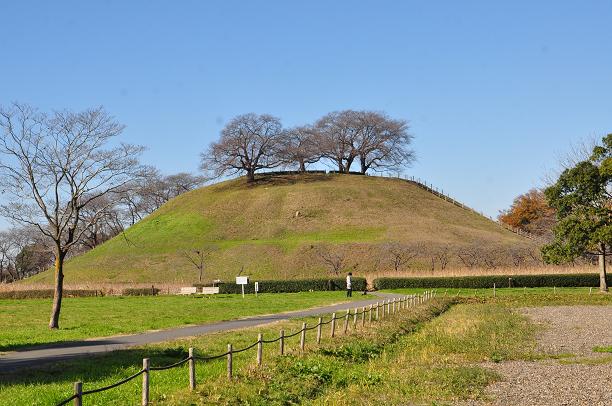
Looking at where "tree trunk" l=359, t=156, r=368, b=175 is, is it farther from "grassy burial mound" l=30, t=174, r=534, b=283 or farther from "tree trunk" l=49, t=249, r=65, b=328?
"tree trunk" l=49, t=249, r=65, b=328

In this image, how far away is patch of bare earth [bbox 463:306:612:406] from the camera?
13.8 m

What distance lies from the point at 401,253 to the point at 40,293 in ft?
150

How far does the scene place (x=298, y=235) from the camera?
10100 centimetres

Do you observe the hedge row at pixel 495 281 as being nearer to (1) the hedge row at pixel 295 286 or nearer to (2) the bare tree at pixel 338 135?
(1) the hedge row at pixel 295 286

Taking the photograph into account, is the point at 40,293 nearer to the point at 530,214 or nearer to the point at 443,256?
the point at 443,256

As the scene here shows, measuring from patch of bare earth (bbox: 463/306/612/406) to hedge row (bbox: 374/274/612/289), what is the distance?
3593 cm

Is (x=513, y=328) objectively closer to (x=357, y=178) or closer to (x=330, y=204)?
(x=330, y=204)

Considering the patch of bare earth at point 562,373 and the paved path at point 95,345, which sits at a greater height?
the paved path at point 95,345

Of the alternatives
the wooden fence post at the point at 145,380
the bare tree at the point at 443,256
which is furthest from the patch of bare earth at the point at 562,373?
the bare tree at the point at 443,256

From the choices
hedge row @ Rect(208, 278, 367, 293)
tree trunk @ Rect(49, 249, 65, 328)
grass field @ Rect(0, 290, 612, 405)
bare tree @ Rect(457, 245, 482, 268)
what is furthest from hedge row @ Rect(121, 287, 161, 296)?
grass field @ Rect(0, 290, 612, 405)

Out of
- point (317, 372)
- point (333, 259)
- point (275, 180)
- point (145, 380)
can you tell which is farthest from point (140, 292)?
point (275, 180)

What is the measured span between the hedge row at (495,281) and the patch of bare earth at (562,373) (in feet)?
118

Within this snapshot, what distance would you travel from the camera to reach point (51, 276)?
95812 millimetres

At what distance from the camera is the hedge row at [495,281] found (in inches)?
2489
